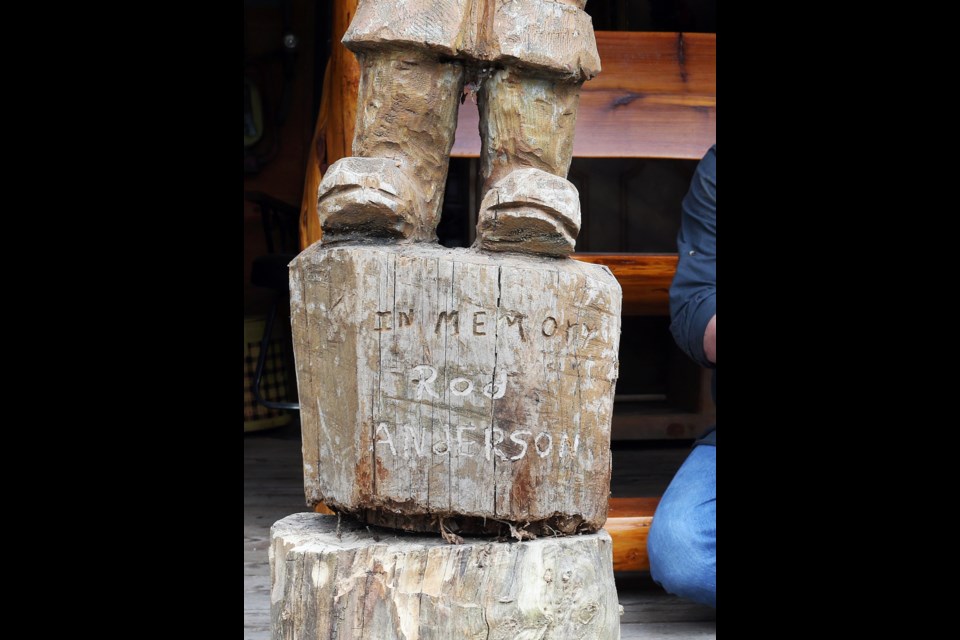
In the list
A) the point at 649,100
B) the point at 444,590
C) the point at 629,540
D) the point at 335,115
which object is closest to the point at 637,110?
the point at 649,100

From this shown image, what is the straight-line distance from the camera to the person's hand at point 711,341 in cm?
219

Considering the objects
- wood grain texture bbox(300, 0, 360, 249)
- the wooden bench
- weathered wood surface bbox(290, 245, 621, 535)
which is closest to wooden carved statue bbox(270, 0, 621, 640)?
weathered wood surface bbox(290, 245, 621, 535)

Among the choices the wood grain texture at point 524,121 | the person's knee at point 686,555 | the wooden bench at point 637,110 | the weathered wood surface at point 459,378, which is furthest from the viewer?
the wooden bench at point 637,110

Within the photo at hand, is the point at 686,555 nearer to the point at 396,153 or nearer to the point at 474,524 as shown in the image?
the point at 474,524

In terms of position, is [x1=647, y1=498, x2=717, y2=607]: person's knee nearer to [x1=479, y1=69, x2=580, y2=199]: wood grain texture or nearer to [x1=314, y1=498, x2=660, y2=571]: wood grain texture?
[x1=314, y1=498, x2=660, y2=571]: wood grain texture

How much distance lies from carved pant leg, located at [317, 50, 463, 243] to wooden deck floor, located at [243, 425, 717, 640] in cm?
108

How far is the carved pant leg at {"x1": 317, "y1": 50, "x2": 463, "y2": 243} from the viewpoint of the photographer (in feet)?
4.47

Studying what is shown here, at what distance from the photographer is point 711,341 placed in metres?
2.21

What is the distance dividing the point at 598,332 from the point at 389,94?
462 mm

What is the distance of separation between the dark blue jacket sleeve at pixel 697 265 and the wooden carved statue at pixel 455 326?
0.88m

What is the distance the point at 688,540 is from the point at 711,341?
0.44 meters

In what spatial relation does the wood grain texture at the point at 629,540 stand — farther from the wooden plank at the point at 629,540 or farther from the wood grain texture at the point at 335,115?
the wood grain texture at the point at 335,115

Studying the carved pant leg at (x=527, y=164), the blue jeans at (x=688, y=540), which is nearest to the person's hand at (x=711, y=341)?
the blue jeans at (x=688, y=540)

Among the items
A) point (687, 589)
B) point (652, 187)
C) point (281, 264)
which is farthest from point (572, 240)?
point (652, 187)
